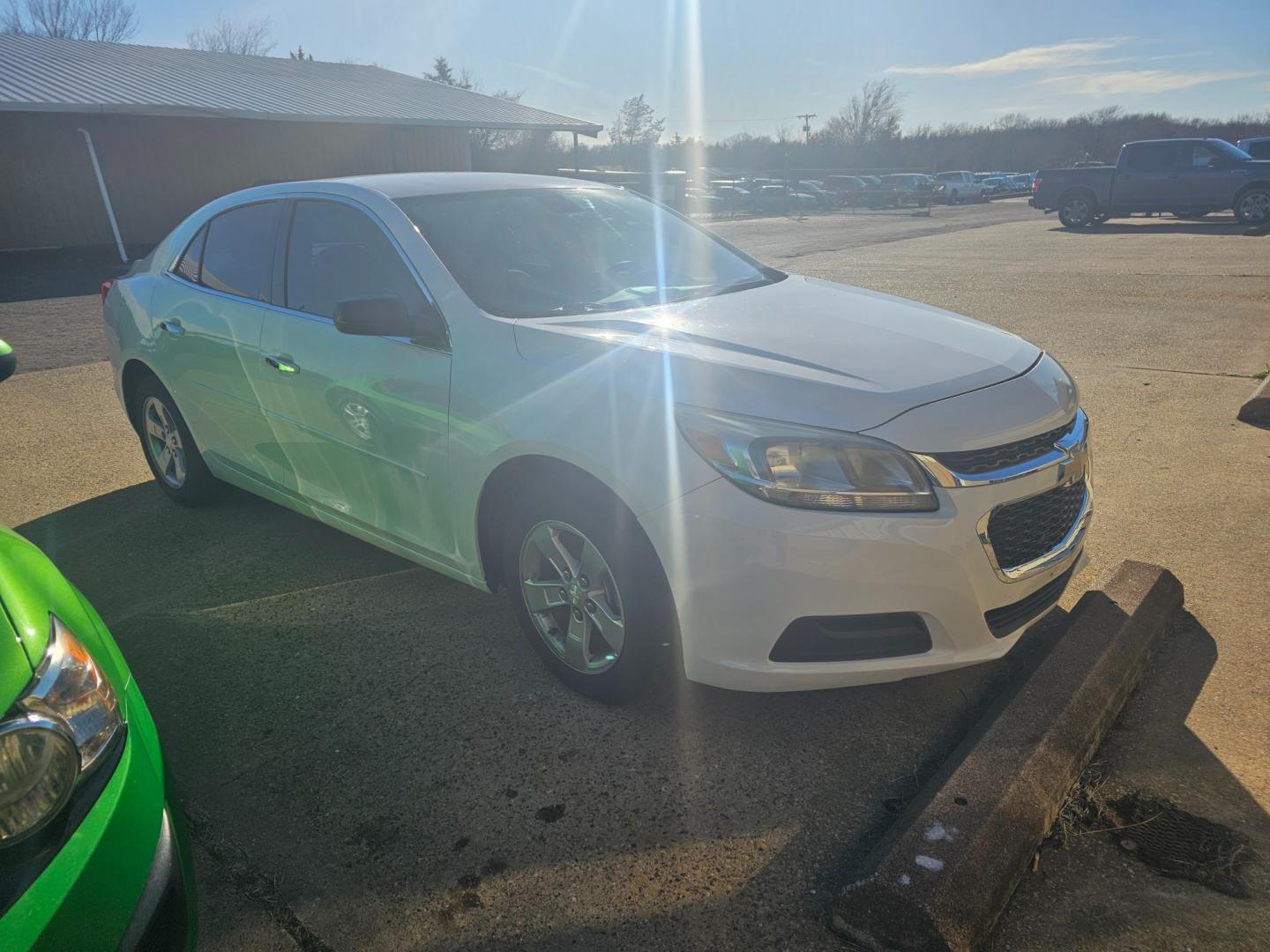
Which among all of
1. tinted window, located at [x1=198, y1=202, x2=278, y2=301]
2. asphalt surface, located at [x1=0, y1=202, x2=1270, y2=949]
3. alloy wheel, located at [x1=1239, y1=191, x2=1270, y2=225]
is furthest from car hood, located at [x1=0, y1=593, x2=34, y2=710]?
alloy wheel, located at [x1=1239, y1=191, x2=1270, y2=225]

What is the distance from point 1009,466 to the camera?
249cm

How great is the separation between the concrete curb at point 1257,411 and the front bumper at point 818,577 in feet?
13.0

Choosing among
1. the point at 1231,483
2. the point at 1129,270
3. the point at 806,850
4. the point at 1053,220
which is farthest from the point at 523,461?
the point at 1053,220

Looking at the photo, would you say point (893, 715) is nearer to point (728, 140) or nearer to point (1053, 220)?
point (1053, 220)

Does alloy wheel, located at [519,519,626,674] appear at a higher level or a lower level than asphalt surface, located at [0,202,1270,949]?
higher

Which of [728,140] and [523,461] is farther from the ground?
[728,140]

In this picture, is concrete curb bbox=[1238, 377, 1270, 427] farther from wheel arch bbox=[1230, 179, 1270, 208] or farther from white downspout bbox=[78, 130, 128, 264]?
white downspout bbox=[78, 130, 128, 264]

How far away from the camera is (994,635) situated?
8.31 feet

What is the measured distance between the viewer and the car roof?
11.9 feet

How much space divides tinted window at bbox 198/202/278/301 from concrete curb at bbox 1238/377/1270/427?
5.48 meters

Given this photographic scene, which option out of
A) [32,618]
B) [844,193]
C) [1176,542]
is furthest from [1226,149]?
[844,193]

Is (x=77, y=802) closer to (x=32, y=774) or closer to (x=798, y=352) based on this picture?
(x=32, y=774)

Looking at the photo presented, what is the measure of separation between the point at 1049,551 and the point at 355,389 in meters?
2.35

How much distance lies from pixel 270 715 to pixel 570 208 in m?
2.24
